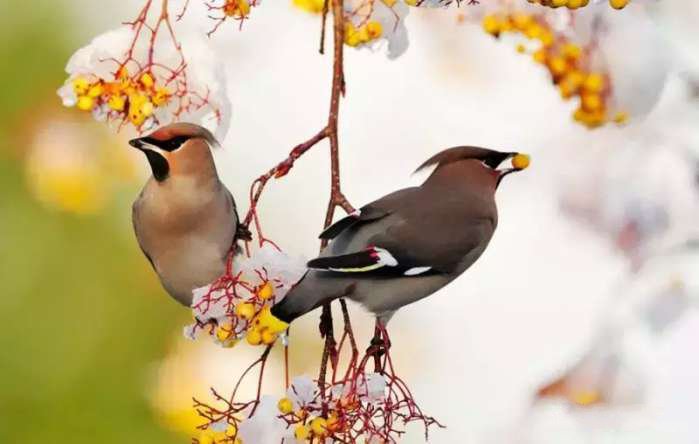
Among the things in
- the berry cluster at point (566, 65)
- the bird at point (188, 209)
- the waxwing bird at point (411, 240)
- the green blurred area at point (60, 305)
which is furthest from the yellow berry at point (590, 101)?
the green blurred area at point (60, 305)

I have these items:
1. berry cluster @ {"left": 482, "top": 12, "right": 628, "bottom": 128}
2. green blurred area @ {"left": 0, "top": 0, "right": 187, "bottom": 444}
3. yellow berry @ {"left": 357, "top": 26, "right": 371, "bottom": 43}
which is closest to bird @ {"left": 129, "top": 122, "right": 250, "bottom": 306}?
yellow berry @ {"left": 357, "top": 26, "right": 371, "bottom": 43}

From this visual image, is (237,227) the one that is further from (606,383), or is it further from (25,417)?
(25,417)

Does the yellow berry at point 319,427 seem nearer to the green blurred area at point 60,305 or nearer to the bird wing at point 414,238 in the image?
the bird wing at point 414,238

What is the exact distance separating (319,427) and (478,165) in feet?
0.59

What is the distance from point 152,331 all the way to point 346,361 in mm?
779

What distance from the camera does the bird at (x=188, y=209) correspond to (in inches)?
23.6

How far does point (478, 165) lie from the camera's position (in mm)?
618

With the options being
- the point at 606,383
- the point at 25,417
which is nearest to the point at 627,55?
the point at 606,383

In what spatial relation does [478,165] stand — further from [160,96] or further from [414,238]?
[160,96]

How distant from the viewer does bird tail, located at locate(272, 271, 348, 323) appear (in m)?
0.53

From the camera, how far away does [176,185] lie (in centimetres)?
61

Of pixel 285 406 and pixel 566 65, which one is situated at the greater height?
pixel 566 65

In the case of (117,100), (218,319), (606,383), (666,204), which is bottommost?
(218,319)

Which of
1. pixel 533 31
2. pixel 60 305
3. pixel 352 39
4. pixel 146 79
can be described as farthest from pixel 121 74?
pixel 60 305
